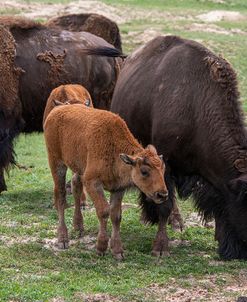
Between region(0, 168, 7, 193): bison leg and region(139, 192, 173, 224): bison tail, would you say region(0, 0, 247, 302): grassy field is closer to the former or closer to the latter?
region(0, 168, 7, 193): bison leg

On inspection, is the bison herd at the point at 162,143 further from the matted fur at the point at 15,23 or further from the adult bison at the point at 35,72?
the matted fur at the point at 15,23

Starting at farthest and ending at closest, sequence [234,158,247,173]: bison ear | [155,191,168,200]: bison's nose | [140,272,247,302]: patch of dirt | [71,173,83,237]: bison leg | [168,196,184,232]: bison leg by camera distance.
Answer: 1. [168,196,184,232]: bison leg
2. [71,173,83,237]: bison leg
3. [234,158,247,173]: bison ear
4. [155,191,168,200]: bison's nose
5. [140,272,247,302]: patch of dirt

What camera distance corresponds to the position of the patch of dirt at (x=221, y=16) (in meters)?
28.9

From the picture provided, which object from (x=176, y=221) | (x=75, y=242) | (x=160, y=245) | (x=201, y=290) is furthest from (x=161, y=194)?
(x=176, y=221)

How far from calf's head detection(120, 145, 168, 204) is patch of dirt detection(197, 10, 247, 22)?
2141 cm

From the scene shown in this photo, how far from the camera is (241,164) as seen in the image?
841 cm

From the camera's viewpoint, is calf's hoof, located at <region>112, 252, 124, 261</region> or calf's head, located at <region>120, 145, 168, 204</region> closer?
calf's head, located at <region>120, 145, 168, 204</region>

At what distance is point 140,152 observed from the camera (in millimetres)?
8094

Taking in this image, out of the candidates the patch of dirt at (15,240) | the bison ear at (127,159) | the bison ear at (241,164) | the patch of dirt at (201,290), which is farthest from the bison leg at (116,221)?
the bison ear at (241,164)

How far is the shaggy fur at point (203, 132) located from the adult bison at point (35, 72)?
2.80 m

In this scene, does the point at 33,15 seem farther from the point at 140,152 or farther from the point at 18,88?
the point at 140,152

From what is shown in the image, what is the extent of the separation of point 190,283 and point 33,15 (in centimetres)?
2015

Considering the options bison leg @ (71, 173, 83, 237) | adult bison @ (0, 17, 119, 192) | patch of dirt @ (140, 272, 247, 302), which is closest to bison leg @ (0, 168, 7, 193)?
adult bison @ (0, 17, 119, 192)

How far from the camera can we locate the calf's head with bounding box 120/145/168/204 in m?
7.79
